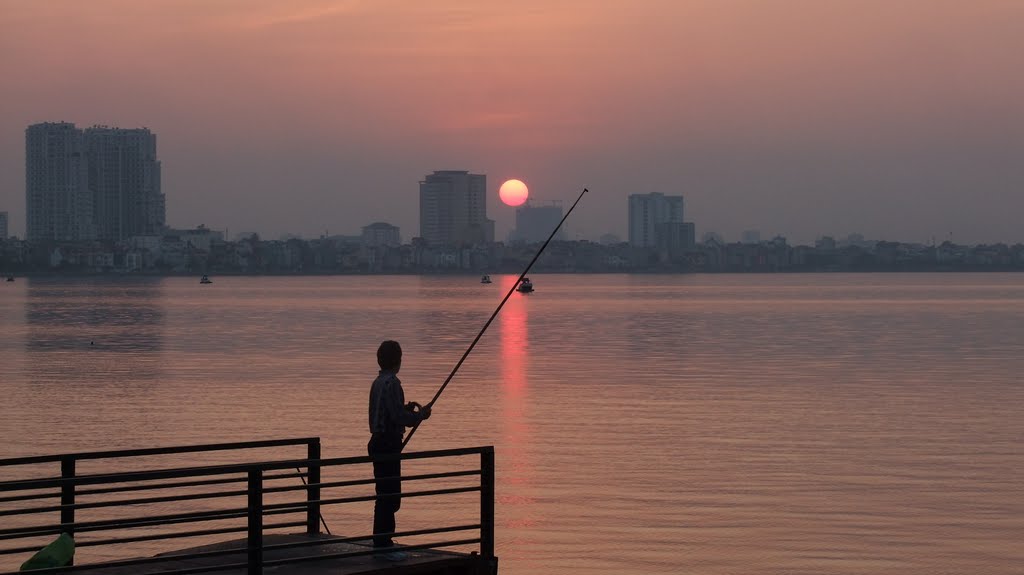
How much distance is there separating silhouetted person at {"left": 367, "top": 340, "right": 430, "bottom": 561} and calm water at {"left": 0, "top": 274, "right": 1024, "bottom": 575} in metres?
7.22

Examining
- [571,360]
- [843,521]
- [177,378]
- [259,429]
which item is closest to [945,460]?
[843,521]

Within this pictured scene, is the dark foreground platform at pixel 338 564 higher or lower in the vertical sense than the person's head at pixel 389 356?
lower

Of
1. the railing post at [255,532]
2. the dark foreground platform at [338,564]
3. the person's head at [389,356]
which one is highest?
the person's head at [389,356]

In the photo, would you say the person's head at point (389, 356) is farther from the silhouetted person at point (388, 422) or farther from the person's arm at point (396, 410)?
the person's arm at point (396, 410)

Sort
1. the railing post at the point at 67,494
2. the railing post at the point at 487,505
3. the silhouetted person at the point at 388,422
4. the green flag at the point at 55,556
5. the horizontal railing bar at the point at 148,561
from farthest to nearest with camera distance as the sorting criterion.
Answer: the railing post at the point at 487,505
the silhouetted person at the point at 388,422
the railing post at the point at 67,494
the green flag at the point at 55,556
the horizontal railing bar at the point at 148,561

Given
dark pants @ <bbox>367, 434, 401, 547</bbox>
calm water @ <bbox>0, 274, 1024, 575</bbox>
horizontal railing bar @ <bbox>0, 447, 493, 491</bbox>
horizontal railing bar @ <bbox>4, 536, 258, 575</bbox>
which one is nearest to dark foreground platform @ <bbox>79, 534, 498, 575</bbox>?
horizontal railing bar @ <bbox>4, 536, 258, 575</bbox>

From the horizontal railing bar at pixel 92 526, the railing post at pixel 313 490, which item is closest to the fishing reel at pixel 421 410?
the railing post at pixel 313 490

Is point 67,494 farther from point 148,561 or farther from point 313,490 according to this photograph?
point 313,490

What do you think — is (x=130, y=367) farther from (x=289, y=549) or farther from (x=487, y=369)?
(x=289, y=549)

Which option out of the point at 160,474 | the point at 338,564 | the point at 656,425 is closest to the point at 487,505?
the point at 338,564

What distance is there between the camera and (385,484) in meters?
12.2

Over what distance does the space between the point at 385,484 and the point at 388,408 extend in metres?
0.67

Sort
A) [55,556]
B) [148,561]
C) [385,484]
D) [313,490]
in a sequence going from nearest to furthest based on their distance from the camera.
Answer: [55,556], [148,561], [385,484], [313,490]

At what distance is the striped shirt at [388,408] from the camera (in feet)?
39.2
